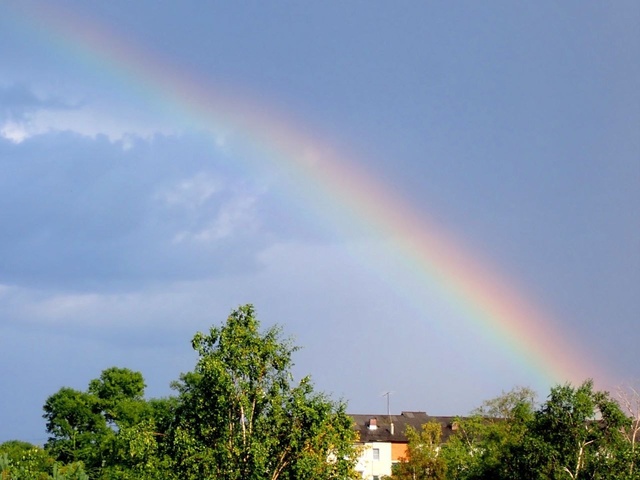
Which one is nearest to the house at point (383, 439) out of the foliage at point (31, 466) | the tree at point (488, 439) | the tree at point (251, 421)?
the tree at point (488, 439)

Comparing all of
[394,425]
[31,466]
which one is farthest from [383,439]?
[31,466]

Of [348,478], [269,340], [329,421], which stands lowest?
[348,478]

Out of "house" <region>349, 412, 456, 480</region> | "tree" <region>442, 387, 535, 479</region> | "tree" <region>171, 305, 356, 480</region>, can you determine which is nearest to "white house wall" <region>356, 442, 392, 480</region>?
"house" <region>349, 412, 456, 480</region>

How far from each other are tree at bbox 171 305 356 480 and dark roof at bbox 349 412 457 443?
325ft

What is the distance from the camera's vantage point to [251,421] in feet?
123

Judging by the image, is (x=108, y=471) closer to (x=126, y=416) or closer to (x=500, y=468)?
(x=126, y=416)

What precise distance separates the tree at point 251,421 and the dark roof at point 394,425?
99.0 m

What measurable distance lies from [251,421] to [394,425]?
360 feet

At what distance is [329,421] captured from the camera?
37344 mm

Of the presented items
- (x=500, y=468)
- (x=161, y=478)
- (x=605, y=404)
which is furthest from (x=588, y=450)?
(x=161, y=478)

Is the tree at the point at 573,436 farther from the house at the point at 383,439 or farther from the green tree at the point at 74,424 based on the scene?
the house at the point at 383,439

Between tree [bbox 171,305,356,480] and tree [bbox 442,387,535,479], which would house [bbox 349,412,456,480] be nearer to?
tree [bbox 442,387,535,479]

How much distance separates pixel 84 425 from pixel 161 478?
67792 mm

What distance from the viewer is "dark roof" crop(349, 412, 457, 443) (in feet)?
456
